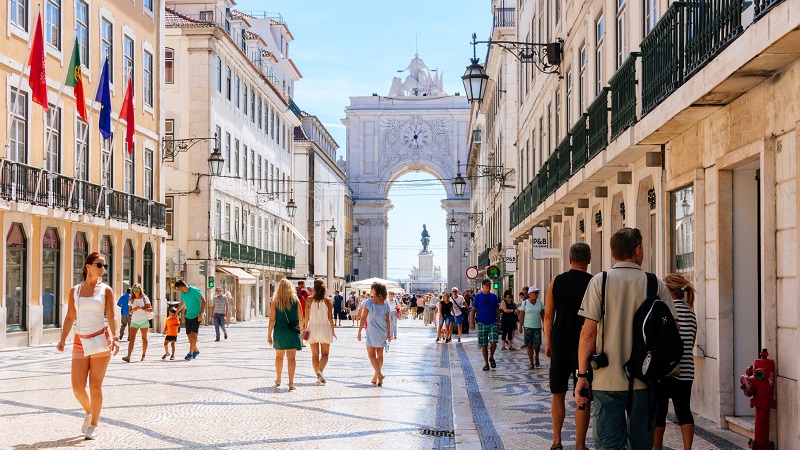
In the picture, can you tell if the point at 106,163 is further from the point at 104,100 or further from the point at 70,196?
the point at 104,100

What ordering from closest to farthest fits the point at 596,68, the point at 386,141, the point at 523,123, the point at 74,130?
the point at 596,68 < the point at 74,130 < the point at 523,123 < the point at 386,141

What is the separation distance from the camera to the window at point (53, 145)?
2644 cm

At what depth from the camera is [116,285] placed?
3153 cm

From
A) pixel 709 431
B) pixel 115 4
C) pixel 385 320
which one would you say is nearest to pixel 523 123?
pixel 115 4

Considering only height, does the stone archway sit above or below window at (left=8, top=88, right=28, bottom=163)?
above

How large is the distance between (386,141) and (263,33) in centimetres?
3703

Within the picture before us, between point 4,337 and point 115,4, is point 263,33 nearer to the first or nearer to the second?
point 115,4

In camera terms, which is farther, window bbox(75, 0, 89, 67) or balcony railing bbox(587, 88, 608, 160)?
window bbox(75, 0, 89, 67)

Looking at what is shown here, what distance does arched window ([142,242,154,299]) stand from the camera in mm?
34719

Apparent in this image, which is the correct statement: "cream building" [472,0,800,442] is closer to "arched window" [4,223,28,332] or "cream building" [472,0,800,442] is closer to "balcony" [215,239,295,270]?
"arched window" [4,223,28,332]

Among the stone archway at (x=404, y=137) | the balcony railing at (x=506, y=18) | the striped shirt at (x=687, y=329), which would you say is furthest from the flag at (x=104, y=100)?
the stone archway at (x=404, y=137)

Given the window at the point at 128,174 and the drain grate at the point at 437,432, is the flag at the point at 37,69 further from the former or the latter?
the drain grate at the point at 437,432

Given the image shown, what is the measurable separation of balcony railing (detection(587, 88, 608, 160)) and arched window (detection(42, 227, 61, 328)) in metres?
14.6

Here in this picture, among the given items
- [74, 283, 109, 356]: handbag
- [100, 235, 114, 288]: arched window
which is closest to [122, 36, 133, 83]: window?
[100, 235, 114, 288]: arched window
